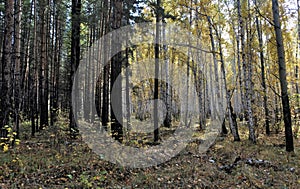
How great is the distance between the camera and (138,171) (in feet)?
23.6

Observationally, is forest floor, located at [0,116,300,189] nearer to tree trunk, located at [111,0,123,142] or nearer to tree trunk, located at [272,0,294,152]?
tree trunk, located at [272,0,294,152]

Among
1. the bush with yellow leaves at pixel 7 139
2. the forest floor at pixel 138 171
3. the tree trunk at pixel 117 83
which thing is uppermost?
the tree trunk at pixel 117 83

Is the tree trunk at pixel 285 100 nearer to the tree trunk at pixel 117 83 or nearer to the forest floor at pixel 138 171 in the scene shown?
the forest floor at pixel 138 171

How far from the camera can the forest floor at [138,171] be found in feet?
19.3

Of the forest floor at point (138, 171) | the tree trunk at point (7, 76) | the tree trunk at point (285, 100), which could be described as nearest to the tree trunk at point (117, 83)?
the forest floor at point (138, 171)

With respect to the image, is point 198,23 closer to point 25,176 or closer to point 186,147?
point 186,147

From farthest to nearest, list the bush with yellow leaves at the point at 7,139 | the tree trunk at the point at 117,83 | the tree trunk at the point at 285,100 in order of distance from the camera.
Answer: the tree trunk at the point at 117,83, the tree trunk at the point at 285,100, the bush with yellow leaves at the point at 7,139

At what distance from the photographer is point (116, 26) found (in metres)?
10.5

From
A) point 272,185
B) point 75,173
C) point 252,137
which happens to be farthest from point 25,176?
point 252,137

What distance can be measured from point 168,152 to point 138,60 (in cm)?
1949

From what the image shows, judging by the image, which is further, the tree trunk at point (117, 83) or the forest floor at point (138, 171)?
the tree trunk at point (117, 83)

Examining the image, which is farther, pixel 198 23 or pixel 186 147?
pixel 198 23

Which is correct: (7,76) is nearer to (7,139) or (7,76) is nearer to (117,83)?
(7,139)

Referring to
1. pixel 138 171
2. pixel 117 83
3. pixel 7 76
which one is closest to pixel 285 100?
pixel 138 171
